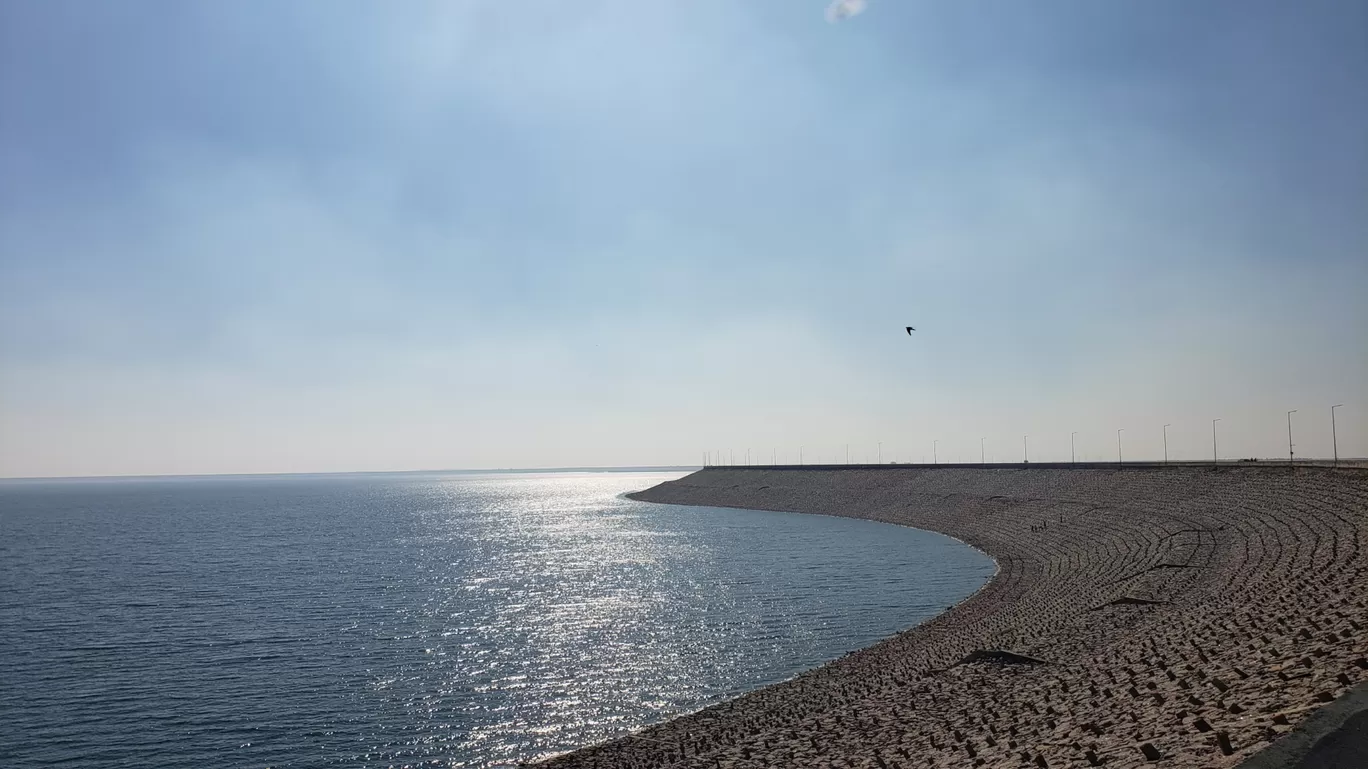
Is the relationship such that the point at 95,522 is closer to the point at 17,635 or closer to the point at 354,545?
the point at 354,545

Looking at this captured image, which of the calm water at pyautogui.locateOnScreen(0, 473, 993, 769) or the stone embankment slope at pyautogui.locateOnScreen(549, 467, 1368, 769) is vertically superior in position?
the stone embankment slope at pyautogui.locateOnScreen(549, 467, 1368, 769)

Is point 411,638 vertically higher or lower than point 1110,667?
lower

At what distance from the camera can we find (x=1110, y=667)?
28.1 meters

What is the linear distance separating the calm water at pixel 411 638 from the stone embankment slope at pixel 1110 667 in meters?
4.25

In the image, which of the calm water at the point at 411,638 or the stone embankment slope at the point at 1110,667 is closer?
the stone embankment slope at the point at 1110,667

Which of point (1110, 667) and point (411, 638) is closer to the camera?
point (1110, 667)

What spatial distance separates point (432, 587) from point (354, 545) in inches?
1739

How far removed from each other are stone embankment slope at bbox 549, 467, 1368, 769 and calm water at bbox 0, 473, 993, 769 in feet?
14.0

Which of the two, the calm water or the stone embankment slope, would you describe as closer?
the stone embankment slope

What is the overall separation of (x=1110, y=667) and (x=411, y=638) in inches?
1520

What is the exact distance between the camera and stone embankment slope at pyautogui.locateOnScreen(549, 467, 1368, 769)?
790 inches

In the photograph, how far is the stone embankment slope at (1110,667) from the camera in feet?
65.9

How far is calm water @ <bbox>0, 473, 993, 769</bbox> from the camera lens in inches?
1201

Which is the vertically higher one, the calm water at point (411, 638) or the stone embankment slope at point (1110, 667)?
the stone embankment slope at point (1110, 667)
